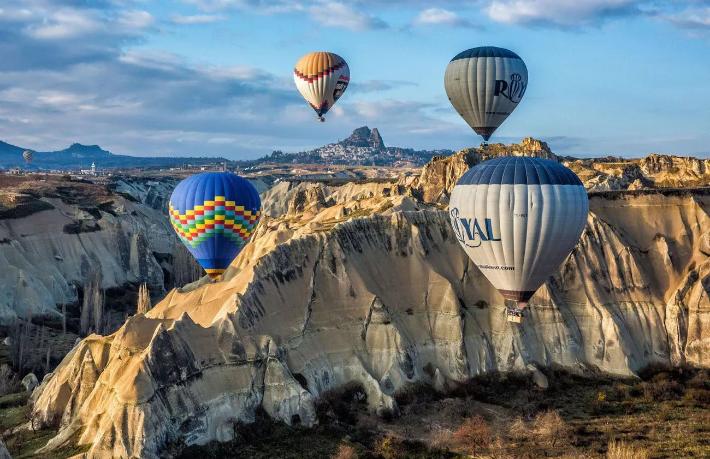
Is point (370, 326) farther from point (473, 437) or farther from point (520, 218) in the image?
point (520, 218)

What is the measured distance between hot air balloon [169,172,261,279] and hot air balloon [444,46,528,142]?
18.0 m

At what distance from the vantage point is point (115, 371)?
3653 cm

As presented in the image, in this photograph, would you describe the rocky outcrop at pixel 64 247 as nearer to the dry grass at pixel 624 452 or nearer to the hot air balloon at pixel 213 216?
the hot air balloon at pixel 213 216

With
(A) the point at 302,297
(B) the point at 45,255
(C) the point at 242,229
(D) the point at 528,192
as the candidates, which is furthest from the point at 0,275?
(D) the point at 528,192

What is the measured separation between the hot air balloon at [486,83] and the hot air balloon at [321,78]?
1083cm

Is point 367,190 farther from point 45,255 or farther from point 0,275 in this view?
point 0,275

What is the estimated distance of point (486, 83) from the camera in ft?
189

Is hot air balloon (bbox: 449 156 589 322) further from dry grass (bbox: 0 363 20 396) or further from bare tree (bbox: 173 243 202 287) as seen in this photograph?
bare tree (bbox: 173 243 202 287)

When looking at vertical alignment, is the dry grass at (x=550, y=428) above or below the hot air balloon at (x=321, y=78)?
below

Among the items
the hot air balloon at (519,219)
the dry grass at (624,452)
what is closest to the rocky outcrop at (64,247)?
the hot air balloon at (519,219)

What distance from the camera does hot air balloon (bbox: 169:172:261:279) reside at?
50.4 meters

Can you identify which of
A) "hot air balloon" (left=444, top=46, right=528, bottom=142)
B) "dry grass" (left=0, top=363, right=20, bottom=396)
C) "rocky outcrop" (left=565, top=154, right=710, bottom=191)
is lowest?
"dry grass" (left=0, top=363, right=20, bottom=396)

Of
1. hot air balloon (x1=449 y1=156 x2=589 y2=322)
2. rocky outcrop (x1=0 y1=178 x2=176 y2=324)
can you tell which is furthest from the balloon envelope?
rocky outcrop (x1=0 y1=178 x2=176 y2=324)

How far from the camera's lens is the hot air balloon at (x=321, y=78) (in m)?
66.5
